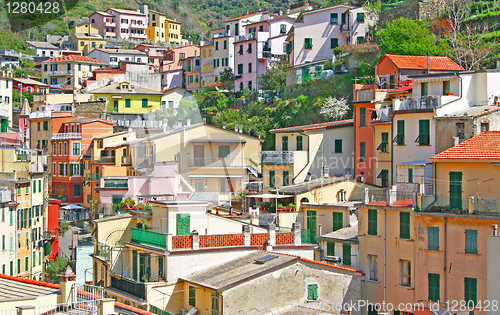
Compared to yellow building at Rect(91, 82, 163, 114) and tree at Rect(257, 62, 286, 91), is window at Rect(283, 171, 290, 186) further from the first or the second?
yellow building at Rect(91, 82, 163, 114)

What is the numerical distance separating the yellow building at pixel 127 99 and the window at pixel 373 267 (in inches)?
1555

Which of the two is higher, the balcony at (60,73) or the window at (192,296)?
the balcony at (60,73)

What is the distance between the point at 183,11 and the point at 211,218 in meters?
115

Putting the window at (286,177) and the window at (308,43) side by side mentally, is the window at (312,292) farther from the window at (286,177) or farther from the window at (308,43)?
the window at (308,43)

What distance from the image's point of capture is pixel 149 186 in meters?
39.1

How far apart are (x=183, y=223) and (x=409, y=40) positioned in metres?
23.5

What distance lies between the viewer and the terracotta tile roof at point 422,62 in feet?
117

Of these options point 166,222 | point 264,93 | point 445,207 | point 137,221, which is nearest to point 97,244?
point 137,221

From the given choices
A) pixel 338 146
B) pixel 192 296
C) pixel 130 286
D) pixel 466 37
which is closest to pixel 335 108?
pixel 338 146

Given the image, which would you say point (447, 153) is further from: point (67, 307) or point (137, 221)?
point (67, 307)

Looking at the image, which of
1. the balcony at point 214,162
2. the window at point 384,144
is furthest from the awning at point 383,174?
the balcony at point 214,162

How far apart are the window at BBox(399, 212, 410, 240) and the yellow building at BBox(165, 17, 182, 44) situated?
90.5 metres

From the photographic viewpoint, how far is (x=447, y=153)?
2545 cm

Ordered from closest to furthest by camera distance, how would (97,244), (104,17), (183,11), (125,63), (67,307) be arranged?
(67,307) < (97,244) < (125,63) < (104,17) < (183,11)
